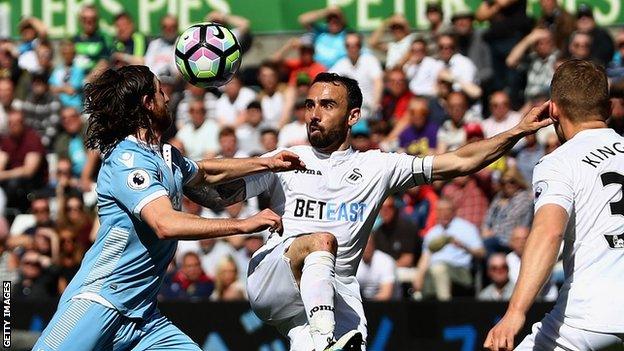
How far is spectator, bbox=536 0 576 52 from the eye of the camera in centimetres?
1515

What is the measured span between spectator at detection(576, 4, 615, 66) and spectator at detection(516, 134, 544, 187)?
138 centimetres

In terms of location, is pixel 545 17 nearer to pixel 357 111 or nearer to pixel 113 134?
pixel 357 111

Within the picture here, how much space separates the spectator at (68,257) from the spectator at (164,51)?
330cm

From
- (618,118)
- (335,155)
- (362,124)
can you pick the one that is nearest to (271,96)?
(362,124)

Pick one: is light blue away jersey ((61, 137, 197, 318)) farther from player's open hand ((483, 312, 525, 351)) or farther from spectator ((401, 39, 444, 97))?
spectator ((401, 39, 444, 97))

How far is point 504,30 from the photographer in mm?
16062

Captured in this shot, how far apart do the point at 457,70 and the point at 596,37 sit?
187cm

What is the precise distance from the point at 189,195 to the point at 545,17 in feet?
27.8

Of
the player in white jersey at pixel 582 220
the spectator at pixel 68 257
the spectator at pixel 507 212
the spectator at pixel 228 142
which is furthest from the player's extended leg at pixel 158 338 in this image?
the spectator at pixel 228 142

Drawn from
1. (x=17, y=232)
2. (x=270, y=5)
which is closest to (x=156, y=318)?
(x=17, y=232)

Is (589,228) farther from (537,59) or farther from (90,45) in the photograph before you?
(90,45)

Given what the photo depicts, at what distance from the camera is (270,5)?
18422mm

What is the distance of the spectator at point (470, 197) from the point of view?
547 inches

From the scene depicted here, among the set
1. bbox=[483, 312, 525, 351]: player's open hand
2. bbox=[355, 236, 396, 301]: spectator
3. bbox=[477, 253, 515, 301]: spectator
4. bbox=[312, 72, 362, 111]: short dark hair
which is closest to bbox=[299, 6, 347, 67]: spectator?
bbox=[355, 236, 396, 301]: spectator
